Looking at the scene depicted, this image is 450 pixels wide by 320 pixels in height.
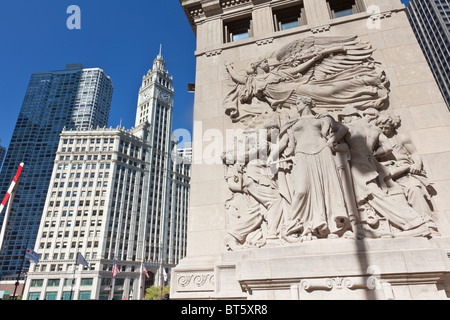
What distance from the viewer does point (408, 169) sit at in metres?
6.99

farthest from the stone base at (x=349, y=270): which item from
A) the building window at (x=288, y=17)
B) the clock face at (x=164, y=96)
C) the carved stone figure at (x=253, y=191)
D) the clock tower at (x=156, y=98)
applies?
the clock face at (x=164, y=96)

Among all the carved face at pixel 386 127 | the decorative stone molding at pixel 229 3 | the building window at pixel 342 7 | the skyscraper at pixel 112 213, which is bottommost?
the carved face at pixel 386 127

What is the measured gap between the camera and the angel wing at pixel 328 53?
355 inches

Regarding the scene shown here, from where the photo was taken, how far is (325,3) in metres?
11.0

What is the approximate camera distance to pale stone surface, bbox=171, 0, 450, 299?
18.2ft

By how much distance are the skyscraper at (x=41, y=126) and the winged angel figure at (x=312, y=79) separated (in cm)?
12306

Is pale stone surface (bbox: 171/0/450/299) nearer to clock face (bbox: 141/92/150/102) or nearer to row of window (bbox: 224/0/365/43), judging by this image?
row of window (bbox: 224/0/365/43)

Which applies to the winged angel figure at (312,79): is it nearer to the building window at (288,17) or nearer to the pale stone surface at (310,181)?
the pale stone surface at (310,181)

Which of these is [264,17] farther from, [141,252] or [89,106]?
[89,106]

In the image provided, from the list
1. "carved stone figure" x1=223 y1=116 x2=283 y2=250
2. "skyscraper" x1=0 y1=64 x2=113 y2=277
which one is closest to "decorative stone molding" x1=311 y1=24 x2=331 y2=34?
"carved stone figure" x1=223 y1=116 x2=283 y2=250

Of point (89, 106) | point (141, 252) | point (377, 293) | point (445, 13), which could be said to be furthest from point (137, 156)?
point (445, 13)

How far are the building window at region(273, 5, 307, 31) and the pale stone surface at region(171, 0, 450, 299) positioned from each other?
0.33 meters

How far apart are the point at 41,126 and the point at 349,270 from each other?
507 feet

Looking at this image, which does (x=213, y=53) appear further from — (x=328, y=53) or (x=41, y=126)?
(x=41, y=126)
